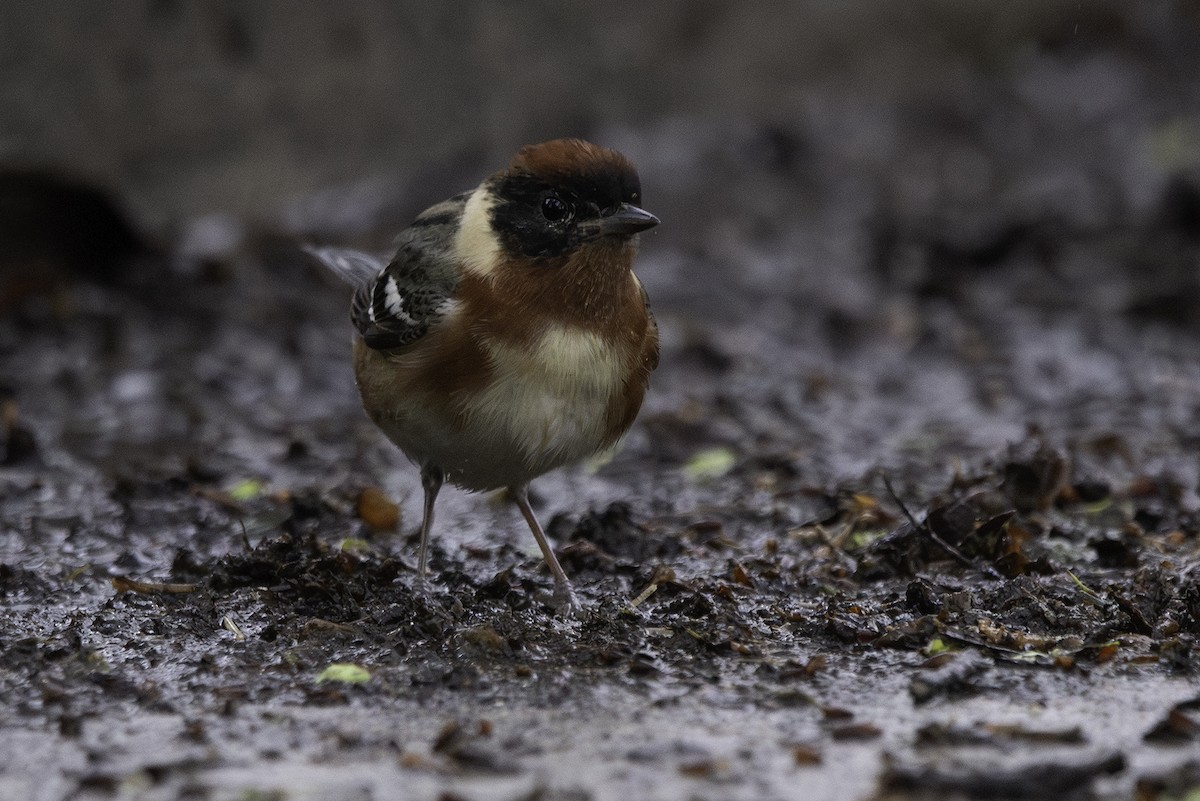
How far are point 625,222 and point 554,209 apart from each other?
277 millimetres

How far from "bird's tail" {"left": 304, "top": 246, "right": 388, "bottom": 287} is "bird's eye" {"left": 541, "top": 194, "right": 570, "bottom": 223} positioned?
1366 millimetres

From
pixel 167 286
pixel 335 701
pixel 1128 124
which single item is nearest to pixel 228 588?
pixel 335 701

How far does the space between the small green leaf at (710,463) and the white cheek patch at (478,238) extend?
7.02 feet

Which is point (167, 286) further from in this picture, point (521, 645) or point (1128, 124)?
point (1128, 124)

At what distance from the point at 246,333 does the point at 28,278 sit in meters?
1.46

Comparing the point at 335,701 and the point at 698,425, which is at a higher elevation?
the point at 698,425

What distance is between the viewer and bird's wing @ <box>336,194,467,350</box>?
509cm

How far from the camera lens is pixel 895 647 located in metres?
4.61

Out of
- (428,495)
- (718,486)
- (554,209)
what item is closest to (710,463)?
(718,486)

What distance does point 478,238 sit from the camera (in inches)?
203

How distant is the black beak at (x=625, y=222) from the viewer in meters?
4.88

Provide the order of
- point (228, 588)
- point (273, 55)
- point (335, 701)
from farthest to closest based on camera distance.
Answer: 1. point (273, 55)
2. point (228, 588)
3. point (335, 701)

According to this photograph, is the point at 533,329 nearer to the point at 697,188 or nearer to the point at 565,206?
the point at 565,206

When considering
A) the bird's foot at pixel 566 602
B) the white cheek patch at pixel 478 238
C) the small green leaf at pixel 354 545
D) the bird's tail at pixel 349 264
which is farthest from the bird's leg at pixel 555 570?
the bird's tail at pixel 349 264
